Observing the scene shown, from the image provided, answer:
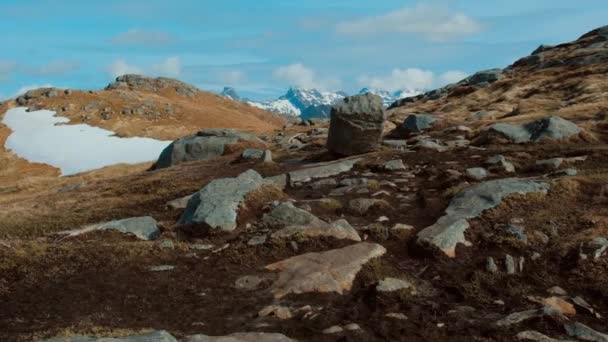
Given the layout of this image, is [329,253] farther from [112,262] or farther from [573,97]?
[573,97]

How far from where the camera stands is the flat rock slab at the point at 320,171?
30281 mm

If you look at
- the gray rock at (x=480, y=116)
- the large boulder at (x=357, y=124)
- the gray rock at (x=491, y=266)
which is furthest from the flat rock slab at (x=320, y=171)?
the gray rock at (x=480, y=116)

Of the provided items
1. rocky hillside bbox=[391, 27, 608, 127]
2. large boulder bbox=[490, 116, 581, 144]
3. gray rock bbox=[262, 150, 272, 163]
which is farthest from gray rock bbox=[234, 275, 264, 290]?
rocky hillside bbox=[391, 27, 608, 127]

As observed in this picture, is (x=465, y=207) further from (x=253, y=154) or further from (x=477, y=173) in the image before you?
(x=253, y=154)

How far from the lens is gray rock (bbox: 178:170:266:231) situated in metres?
21.2

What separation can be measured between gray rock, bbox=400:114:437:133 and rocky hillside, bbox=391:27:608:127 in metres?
8.26

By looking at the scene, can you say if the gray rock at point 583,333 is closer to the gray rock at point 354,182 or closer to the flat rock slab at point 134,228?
the gray rock at point 354,182

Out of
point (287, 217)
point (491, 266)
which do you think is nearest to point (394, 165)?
point (287, 217)

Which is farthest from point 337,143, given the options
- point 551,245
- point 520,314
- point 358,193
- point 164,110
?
point 164,110

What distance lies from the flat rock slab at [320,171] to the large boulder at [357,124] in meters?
4.38

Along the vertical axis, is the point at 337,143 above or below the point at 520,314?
above

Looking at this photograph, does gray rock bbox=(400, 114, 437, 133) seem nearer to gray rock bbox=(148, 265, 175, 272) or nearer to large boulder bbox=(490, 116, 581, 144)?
large boulder bbox=(490, 116, 581, 144)

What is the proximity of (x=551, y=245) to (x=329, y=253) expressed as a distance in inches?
281

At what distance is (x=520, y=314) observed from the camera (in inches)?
532
